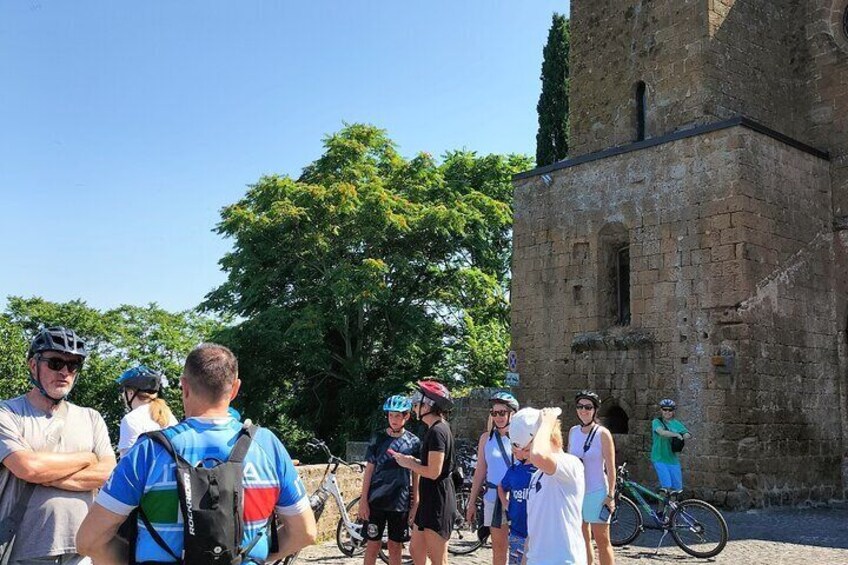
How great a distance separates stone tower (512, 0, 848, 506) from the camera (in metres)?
13.8

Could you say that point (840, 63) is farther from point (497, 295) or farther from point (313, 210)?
point (313, 210)

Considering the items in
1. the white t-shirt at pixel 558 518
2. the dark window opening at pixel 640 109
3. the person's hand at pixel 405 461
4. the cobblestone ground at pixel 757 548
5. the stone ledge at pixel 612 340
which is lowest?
the cobblestone ground at pixel 757 548

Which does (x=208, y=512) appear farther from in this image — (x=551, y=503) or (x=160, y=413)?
(x=160, y=413)

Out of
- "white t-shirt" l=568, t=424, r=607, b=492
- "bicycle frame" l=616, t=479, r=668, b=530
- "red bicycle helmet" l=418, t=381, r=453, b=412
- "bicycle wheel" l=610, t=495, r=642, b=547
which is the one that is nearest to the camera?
"red bicycle helmet" l=418, t=381, r=453, b=412

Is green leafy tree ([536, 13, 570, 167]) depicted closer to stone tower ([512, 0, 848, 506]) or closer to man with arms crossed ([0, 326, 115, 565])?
stone tower ([512, 0, 848, 506])

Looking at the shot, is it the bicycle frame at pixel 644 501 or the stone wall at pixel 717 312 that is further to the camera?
the stone wall at pixel 717 312

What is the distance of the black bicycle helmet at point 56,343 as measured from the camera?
12.8 ft

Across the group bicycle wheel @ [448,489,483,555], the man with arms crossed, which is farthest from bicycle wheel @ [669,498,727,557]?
the man with arms crossed

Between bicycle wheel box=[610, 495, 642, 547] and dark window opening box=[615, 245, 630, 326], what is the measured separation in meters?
6.28

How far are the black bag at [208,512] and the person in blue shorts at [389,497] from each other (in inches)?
150

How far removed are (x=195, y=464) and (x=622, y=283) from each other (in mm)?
14054

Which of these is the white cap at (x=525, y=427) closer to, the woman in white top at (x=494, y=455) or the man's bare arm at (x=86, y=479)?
the woman in white top at (x=494, y=455)

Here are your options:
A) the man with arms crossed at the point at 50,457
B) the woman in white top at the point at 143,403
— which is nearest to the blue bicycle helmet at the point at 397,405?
the woman in white top at the point at 143,403

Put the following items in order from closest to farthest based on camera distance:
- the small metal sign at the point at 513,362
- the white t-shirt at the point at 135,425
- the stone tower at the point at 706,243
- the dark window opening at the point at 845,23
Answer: the white t-shirt at the point at 135,425
the stone tower at the point at 706,243
the dark window opening at the point at 845,23
the small metal sign at the point at 513,362
